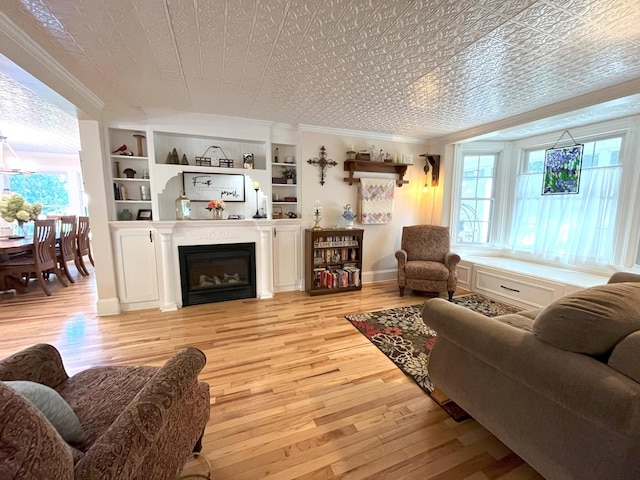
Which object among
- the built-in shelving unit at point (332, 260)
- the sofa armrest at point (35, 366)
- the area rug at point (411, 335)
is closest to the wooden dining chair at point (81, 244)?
the built-in shelving unit at point (332, 260)

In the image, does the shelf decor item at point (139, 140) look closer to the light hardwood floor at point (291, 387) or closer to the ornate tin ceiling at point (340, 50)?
the ornate tin ceiling at point (340, 50)

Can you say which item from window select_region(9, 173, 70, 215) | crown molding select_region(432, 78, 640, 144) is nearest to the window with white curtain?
crown molding select_region(432, 78, 640, 144)

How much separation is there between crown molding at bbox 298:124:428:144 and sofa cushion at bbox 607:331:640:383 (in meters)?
3.67

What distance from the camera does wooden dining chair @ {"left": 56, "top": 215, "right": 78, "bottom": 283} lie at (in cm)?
452

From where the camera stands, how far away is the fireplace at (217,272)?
3469 millimetres

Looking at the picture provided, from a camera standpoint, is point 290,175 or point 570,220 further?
point 290,175

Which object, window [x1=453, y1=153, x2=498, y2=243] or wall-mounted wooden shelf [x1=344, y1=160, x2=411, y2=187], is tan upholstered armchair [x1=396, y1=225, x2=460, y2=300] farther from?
wall-mounted wooden shelf [x1=344, y1=160, x2=411, y2=187]

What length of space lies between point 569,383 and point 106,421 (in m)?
1.77

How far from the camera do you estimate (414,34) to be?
1748 mm

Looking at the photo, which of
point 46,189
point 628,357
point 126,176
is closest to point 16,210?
point 46,189

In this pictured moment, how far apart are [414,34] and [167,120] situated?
286cm

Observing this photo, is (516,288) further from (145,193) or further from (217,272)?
(145,193)

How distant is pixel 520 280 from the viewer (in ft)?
11.1

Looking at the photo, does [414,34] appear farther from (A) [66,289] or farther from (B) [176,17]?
(A) [66,289]
